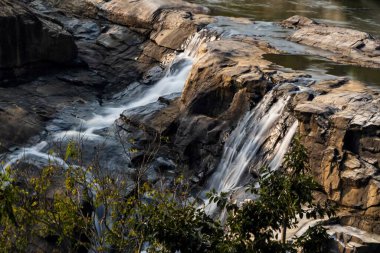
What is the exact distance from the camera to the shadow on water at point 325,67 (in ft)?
66.9

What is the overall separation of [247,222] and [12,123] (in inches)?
559

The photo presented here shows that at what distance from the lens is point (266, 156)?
17.0 metres

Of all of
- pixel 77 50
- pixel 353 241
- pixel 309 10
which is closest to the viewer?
pixel 353 241

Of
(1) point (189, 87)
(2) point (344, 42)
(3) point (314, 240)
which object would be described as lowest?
(1) point (189, 87)

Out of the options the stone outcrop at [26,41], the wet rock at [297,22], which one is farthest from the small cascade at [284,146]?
the stone outcrop at [26,41]

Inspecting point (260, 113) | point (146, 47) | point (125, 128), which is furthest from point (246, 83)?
point (146, 47)

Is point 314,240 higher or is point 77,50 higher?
point 314,240

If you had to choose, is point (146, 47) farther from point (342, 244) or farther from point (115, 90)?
point (342, 244)

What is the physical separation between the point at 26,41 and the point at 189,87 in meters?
7.45

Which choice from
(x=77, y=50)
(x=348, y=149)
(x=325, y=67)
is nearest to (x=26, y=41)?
(x=77, y=50)

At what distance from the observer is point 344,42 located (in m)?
23.7

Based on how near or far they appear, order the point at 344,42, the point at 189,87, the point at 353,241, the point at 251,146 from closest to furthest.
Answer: the point at 353,241, the point at 251,146, the point at 189,87, the point at 344,42

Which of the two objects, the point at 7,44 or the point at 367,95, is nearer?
the point at 367,95

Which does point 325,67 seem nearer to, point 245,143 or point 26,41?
point 245,143
